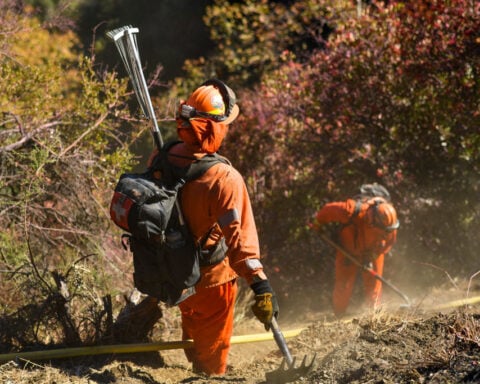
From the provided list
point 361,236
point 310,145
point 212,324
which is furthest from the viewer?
point 310,145

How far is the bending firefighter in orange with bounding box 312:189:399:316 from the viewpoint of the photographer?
6492 mm

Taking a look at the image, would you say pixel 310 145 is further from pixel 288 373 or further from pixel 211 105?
pixel 288 373

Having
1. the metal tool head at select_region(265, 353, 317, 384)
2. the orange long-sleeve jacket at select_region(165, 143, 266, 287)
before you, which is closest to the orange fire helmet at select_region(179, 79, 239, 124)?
the orange long-sleeve jacket at select_region(165, 143, 266, 287)

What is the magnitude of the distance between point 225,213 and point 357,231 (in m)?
3.20

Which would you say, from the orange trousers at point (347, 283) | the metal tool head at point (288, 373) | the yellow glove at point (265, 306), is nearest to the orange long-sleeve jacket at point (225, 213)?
the yellow glove at point (265, 306)

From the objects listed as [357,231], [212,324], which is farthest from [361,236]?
[212,324]

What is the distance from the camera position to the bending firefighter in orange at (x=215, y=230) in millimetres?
3996

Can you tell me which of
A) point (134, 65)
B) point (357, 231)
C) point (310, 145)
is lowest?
point (357, 231)

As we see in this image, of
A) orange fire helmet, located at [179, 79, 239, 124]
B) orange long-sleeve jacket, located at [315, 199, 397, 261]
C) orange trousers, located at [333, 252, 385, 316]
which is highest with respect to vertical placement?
orange fire helmet, located at [179, 79, 239, 124]

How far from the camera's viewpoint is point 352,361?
3795 millimetres

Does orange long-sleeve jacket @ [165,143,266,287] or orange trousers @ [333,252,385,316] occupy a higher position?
orange long-sleeve jacket @ [165,143,266,287]

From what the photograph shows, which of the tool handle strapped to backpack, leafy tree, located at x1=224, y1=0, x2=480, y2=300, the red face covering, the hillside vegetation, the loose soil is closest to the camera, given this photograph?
the loose soil

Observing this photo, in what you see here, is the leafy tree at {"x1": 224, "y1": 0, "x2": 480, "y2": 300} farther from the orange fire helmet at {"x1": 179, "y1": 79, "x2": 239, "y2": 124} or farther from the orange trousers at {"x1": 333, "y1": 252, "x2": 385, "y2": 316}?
Result: the orange fire helmet at {"x1": 179, "y1": 79, "x2": 239, "y2": 124}

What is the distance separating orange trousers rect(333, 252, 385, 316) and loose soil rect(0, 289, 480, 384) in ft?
5.57
